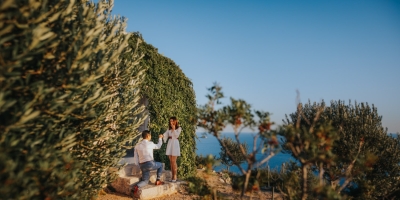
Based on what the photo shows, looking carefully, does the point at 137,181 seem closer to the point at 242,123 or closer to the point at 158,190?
the point at 158,190

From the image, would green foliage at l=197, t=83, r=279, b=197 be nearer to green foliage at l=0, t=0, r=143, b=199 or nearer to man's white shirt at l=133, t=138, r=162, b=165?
green foliage at l=0, t=0, r=143, b=199

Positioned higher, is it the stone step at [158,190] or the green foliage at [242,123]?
the green foliage at [242,123]

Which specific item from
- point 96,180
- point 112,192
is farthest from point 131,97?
point 112,192

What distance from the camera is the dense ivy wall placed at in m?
11.5

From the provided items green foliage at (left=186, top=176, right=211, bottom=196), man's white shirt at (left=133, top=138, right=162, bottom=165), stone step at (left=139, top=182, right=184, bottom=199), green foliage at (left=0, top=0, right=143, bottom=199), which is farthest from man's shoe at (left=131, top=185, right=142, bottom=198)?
green foliage at (left=186, top=176, right=211, bottom=196)

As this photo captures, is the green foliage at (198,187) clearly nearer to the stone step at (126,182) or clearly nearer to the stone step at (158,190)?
the stone step at (158,190)

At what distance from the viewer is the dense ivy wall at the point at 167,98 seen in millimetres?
11484

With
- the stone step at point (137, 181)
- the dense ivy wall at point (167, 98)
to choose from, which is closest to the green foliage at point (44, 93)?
the stone step at point (137, 181)

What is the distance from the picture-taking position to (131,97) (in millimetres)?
6980

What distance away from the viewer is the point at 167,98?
12.0 m

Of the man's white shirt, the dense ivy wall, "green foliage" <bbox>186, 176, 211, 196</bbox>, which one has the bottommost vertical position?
"green foliage" <bbox>186, 176, 211, 196</bbox>

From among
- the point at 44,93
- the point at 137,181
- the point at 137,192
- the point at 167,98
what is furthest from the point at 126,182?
the point at 44,93

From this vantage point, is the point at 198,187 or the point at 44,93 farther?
the point at 198,187

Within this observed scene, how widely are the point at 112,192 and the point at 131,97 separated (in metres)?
4.71
